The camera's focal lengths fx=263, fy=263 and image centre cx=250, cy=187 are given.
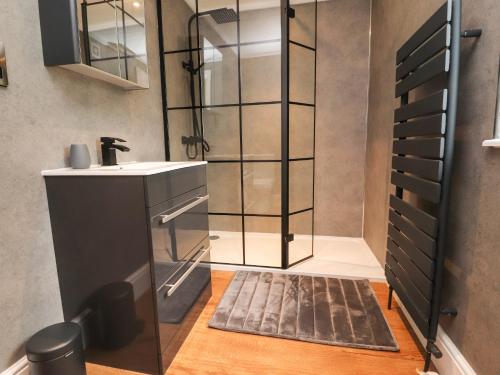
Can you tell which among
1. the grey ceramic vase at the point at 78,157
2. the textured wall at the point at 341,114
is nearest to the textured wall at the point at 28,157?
the grey ceramic vase at the point at 78,157

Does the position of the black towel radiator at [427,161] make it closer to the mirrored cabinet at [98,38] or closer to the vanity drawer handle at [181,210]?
the vanity drawer handle at [181,210]

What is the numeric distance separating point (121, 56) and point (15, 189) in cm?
91

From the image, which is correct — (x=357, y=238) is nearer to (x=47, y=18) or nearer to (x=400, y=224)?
(x=400, y=224)

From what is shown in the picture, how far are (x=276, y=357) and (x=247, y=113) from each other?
169 centimetres

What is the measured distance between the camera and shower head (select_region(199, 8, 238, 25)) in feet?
6.67

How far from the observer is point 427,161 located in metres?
1.13

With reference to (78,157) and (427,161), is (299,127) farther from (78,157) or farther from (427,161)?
(78,157)

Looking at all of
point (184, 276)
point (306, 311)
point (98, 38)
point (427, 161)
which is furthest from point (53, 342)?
point (427, 161)

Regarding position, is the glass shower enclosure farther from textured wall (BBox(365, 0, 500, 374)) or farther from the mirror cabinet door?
textured wall (BBox(365, 0, 500, 374))

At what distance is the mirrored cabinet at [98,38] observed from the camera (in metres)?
1.13

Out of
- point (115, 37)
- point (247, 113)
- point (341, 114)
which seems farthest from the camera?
point (341, 114)

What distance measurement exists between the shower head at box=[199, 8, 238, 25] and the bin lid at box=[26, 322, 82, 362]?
219 cm

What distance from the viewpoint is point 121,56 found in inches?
59.4

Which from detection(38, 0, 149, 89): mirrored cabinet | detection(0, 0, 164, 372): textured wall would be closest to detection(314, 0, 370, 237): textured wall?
detection(38, 0, 149, 89): mirrored cabinet
